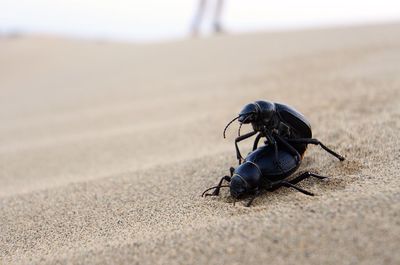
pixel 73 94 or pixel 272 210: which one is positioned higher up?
pixel 272 210

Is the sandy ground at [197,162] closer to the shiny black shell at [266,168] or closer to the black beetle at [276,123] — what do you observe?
the shiny black shell at [266,168]

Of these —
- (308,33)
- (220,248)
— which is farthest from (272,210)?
(308,33)

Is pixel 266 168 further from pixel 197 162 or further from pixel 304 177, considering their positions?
pixel 197 162

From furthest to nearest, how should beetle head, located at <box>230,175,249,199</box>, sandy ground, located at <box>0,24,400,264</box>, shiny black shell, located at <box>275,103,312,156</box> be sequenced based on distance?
shiny black shell, located at <box>275,103,312,156</box> → beetle head, located at <box>230,175,249,199</box> → sandy ground, located at <box>0,24,400,264</box>

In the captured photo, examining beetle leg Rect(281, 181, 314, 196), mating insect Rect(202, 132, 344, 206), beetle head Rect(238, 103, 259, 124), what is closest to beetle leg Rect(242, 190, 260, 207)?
mating insect Rect(202, 132, 344, 206)

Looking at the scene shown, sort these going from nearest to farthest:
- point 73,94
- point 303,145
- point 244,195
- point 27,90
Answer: point 244,195 → point 303,145 → point 73,94 → point 27,90

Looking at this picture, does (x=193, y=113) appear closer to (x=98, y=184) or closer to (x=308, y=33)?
(x=98, y=184)

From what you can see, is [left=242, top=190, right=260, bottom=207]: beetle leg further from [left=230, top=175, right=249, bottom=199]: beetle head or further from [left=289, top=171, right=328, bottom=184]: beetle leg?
[left=289, top=171, right=328, bottom=184]: beetle leg

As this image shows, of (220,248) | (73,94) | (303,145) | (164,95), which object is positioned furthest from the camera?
(73,94)

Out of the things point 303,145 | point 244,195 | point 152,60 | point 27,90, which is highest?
point 303,145
